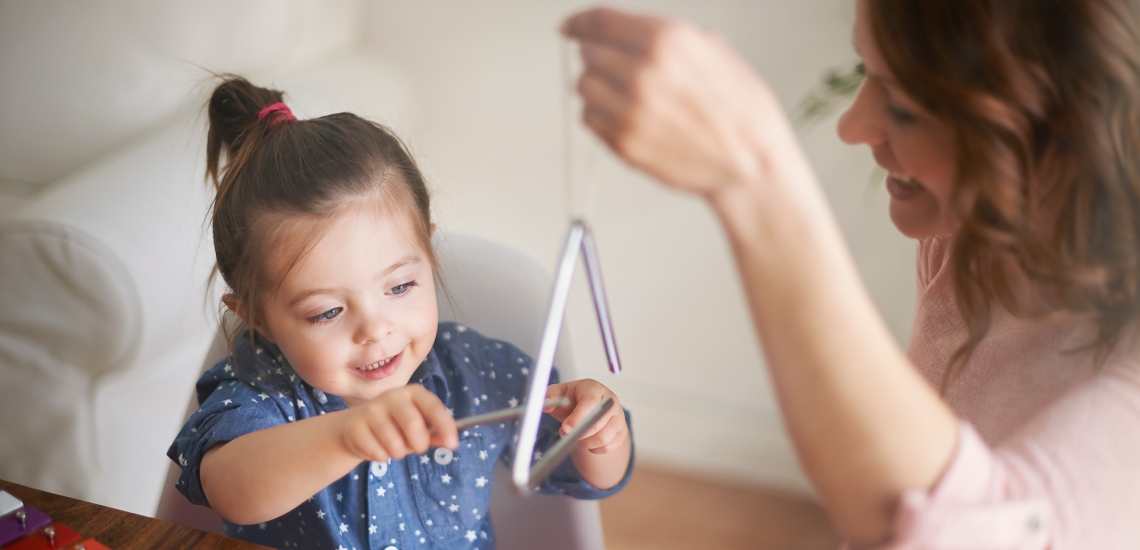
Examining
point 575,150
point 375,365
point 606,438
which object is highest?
point 575,150

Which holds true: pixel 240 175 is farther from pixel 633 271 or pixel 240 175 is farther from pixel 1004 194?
pixel 1004 194

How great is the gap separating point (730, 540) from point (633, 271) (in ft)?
1.92

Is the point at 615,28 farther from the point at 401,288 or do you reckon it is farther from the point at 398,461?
the point at 398,461

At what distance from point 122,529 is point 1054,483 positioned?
22.1 inches

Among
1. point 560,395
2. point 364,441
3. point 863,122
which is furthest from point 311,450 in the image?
point 863,122

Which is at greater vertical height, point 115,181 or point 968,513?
point 115,181

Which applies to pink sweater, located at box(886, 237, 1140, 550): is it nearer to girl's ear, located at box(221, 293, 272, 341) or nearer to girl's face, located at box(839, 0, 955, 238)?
girl's face, located at box(839, 0, 955, 238)

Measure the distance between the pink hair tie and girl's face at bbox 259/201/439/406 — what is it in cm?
8

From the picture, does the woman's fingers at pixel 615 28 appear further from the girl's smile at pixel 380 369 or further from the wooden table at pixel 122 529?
the wooden table at pixel 122 529

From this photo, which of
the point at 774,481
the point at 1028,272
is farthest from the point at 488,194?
the point at 774,481

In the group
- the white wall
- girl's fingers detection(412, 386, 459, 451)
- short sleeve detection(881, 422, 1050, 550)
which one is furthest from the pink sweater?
girl's fingers detection(412, 386, 459, 451)

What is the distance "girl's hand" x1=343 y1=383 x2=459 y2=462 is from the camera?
41cm

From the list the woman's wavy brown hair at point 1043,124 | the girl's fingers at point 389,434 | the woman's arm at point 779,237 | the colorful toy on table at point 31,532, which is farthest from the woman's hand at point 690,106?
the colorful toy on table at point 31,532

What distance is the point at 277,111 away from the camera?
1.60 feet
